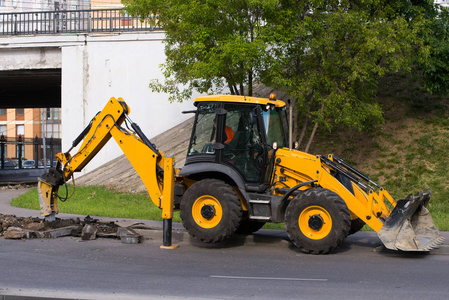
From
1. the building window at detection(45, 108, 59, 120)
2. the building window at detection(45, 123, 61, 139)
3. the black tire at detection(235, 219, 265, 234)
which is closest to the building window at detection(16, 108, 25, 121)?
the building window at detection(45, 108, 59, 120)

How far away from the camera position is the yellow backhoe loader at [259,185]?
9602 mm

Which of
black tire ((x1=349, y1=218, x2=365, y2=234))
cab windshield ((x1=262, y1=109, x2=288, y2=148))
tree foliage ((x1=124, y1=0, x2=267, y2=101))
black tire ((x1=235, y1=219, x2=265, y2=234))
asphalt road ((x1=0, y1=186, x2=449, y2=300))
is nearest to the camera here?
asphalt road ((x1=0, y1=186, x2=449, y2=300))

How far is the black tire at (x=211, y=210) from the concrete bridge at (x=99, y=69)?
14003 mm

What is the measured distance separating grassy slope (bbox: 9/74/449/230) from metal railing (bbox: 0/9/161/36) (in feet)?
28.1

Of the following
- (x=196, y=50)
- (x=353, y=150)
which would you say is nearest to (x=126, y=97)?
(x=196, y=50)

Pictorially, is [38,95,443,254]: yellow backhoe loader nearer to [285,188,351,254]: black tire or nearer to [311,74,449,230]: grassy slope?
[285,188,351,254]: black tire

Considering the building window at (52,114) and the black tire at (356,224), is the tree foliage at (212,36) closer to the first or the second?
the black tire at (356,224)

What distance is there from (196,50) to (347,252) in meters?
8.86

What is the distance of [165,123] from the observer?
24312mm

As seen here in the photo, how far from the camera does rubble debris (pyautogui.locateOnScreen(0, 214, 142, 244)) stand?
11438 mm

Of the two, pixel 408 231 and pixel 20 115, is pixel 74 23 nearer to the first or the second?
pixel 408 231

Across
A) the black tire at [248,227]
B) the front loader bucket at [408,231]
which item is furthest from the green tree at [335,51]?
the front loader bucket at [408,231]

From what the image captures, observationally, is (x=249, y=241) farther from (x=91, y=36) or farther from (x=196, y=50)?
(x=91, y=36)

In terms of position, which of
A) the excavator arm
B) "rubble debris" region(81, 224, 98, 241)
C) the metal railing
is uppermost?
the metal railing
